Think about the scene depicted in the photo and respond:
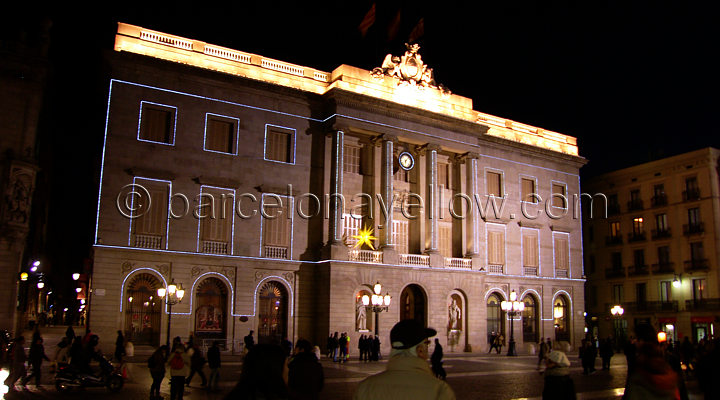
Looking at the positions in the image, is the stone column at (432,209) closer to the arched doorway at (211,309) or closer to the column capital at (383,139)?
the column capital at (383,139)

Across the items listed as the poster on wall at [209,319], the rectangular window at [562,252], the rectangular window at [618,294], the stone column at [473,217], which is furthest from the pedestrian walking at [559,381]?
the rectangular window at [618,294]

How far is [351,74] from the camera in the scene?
125 ft

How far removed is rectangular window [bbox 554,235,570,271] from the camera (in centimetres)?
4700

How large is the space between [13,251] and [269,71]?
16435 mm

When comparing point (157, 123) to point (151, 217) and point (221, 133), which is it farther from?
point (151, 217)

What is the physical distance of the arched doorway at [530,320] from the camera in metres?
44.3

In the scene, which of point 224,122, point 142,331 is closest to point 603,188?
point 224,122

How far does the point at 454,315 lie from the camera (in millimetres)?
39750

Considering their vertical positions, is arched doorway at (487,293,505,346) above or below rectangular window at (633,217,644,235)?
below

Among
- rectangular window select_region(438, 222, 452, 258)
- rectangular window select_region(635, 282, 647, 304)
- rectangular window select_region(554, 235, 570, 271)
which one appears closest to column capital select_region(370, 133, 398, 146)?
rectangular window select_region(438, 222, 452, 258)

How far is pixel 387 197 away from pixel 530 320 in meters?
15.5

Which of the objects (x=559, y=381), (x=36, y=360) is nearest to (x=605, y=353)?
(x=559, y=381)

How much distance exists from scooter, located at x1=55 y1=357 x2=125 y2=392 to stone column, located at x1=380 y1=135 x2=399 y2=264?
20478 mm

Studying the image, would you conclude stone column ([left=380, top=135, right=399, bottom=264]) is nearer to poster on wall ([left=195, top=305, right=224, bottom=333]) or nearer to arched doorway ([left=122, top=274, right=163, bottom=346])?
poster on wall ([left=195, top=305, right=224, bottom=333])
